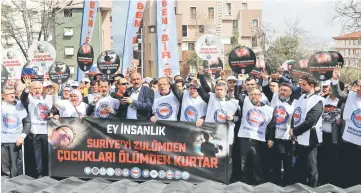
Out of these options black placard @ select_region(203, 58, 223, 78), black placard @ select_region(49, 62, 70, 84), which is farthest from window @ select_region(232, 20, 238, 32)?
black placard @ select_region(49, 62, 70, 84)

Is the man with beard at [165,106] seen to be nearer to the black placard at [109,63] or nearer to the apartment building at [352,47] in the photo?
the black placard at [109,63]

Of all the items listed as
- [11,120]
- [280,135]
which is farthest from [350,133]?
[11,120]

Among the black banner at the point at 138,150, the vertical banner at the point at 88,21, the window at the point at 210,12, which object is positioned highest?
the window at the point at 210,12

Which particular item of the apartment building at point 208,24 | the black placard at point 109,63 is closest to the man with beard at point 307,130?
the black placard at point 109,63

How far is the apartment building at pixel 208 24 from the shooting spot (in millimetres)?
57656

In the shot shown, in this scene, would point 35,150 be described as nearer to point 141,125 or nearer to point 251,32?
point 141,125

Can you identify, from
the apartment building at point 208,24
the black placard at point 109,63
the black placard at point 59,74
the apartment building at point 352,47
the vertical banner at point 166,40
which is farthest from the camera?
the apartment building at point 208,24

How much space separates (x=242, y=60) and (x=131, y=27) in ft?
18.6

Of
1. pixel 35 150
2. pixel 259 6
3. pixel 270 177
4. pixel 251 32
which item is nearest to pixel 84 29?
pixel 35 150

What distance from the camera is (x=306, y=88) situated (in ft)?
25.1

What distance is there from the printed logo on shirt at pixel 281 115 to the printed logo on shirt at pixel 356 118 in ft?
2.89

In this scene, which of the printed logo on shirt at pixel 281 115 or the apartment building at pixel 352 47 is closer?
A: the printed logo on shirt at pixel 281 115

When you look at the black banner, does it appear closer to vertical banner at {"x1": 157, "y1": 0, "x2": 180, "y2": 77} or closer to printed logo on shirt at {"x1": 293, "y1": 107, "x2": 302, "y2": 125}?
printed logo on shirt at {"x1": 293, "y1": 107, "x2": 302, "y2": 125}

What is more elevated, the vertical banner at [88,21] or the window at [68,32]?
the window at [68,32]
